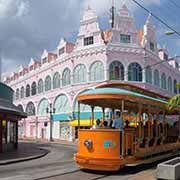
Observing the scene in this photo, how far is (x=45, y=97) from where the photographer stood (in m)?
58.2

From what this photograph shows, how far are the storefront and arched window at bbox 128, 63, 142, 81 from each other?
72.3 feet

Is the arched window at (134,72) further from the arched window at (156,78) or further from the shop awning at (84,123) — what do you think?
the shop awning at (84,123)

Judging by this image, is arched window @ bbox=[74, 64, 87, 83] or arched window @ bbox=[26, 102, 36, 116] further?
arched window @ bbox=[26, 102, 36, 116]

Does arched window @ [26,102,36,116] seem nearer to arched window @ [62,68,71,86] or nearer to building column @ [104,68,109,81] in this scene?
arched window @ [62,68,71,86]

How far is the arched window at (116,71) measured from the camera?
46.8 meters

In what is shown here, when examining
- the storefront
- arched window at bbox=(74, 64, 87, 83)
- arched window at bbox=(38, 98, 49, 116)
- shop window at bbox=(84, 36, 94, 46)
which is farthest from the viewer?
arched window at bbox=(38, 98, 49, 116)

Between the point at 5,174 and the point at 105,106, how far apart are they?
5344mm

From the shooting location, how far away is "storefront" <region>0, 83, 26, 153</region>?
24248mm

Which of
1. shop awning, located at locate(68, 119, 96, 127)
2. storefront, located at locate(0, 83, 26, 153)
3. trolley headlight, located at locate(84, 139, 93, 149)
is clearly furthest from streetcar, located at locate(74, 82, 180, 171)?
storefront, located at locate(0, 83, 26, 153)

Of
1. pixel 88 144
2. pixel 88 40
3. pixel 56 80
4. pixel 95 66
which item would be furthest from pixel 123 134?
pixel 56 80

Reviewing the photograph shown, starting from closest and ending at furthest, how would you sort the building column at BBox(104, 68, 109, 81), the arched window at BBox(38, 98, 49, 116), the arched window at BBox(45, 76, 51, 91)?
the building column at BBox(104, 68, 109, 81) → the arched window at BBox(45, 76, 51, 91) → the arched window at BBox(38, 98, 49, 116)

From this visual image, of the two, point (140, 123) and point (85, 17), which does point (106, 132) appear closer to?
point (140, 123)

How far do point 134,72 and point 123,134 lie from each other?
34.7 metres

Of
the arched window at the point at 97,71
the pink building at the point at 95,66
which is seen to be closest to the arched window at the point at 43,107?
the pink building at the point at 95,66
